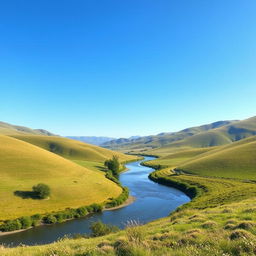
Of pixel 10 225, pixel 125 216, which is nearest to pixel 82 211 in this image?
pixel 125 216

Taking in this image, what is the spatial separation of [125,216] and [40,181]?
3256cm

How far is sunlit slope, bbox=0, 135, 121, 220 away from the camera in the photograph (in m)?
55.6

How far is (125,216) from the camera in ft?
182

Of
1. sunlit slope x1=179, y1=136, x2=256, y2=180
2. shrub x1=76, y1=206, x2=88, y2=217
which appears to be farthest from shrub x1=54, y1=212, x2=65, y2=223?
sunlit slope x1=179, y1=136, x2=256, y2=180

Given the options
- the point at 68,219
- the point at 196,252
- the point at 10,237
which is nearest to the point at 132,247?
the point at 196,252

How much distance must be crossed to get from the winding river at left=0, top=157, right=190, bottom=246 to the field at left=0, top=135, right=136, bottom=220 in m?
7.88

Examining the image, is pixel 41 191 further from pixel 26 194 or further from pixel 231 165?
pixel 231 165

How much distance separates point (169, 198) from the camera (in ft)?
240

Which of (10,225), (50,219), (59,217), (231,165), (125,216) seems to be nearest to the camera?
(10,225)

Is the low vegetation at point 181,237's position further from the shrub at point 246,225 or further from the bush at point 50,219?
the bush at point 50,219

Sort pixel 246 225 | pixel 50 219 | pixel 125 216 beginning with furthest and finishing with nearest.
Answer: pixel 125 216 → pixel 50 219 → pixel 246 225

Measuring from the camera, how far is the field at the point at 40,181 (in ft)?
182

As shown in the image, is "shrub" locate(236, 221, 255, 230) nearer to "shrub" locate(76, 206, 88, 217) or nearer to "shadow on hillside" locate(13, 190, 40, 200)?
"shrub" locate(76, 206, 88, 217)

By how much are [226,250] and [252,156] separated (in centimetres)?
12027
